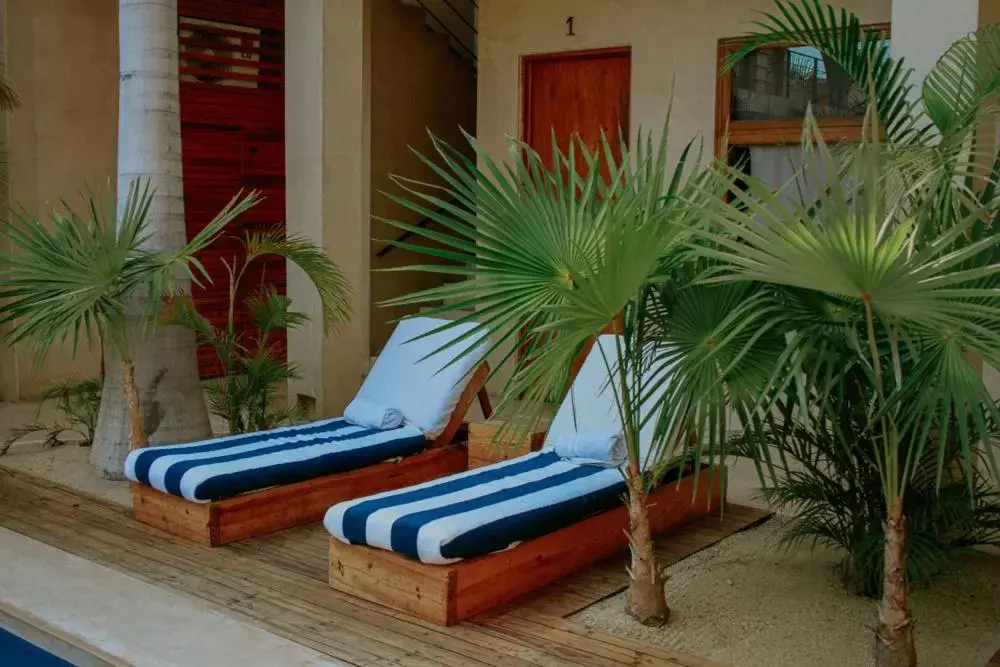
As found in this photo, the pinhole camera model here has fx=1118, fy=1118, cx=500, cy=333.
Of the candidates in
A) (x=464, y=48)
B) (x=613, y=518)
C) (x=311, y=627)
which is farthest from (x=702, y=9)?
(x=311, y=627)

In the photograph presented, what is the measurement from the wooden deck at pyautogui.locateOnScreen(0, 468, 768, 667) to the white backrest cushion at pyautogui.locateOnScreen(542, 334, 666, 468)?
0.61m

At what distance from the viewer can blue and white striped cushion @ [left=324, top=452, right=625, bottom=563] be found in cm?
426

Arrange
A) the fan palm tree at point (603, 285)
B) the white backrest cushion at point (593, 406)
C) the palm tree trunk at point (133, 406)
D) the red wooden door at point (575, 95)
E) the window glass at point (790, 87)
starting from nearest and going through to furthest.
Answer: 1. the fan palm tree at point (603, 285)
2. the white backrest cushion at point (593, 406)
3. the palm tree trunk at point (133, 406)
4. the window glass at point (790, 87)
5. the red wooden door at point (575, 95)

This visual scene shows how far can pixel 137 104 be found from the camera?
21.7ft

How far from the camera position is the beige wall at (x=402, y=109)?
33.3ft

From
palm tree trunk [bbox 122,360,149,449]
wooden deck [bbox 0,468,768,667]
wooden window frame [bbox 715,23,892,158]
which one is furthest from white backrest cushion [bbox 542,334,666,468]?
wooden window frame [bbox 715,23,892,158]

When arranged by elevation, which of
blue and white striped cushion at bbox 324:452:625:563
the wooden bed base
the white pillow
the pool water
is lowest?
the pool water

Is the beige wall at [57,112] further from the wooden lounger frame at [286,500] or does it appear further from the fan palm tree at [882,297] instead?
the fan palm tree at [882,297]

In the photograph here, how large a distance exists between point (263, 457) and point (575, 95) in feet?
15.1

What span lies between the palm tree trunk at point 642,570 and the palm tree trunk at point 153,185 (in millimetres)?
3506

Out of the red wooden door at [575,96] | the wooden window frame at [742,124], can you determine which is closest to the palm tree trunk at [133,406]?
the red wooden door at [575,96]

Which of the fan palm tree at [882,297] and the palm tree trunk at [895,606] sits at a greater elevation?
the fan palm tree at [882,297]

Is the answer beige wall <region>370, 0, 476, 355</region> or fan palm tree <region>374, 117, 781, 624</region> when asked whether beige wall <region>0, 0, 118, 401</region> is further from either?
fan palm tree <region>374, 117, 781, 624</region>

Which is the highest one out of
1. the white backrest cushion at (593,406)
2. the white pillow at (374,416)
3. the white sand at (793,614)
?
the white backrest cushion at (593,406)
